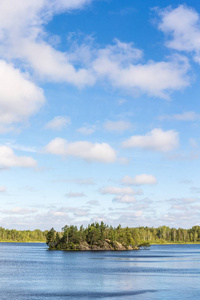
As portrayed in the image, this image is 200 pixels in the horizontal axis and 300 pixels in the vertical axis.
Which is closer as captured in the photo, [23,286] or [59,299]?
[59,299]

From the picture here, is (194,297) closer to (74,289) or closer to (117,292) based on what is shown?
(117,292)

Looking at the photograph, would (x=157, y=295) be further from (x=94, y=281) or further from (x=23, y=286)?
(x=23, y=286)

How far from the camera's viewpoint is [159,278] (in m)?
102

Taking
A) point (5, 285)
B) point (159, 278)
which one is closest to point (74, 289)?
point (5, 285)

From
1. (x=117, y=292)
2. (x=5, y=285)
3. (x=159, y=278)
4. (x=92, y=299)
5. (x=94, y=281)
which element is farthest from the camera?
(x=159, y=278)

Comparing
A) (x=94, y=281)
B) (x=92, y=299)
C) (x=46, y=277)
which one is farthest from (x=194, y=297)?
(x=46, y=277)

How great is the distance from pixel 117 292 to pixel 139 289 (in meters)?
6.64

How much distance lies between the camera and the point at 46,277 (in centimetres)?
10619

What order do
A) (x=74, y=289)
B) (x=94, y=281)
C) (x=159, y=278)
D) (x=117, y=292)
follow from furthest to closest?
1. (x=159, y=278)
2. (x=94, y=281)
3. (x=74, y=289)
4. (x=117, y=292)

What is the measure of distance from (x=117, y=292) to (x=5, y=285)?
2882 centimetres

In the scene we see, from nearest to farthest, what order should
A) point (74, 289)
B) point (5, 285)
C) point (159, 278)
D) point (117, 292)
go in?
point (117, 292) → point (74, 289) → point (5, 285) → point (159, 278)

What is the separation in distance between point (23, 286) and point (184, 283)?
39.9m

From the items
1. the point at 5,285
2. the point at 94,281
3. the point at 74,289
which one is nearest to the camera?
the point at 74,289

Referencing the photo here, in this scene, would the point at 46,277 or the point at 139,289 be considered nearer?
the point at 139,289
